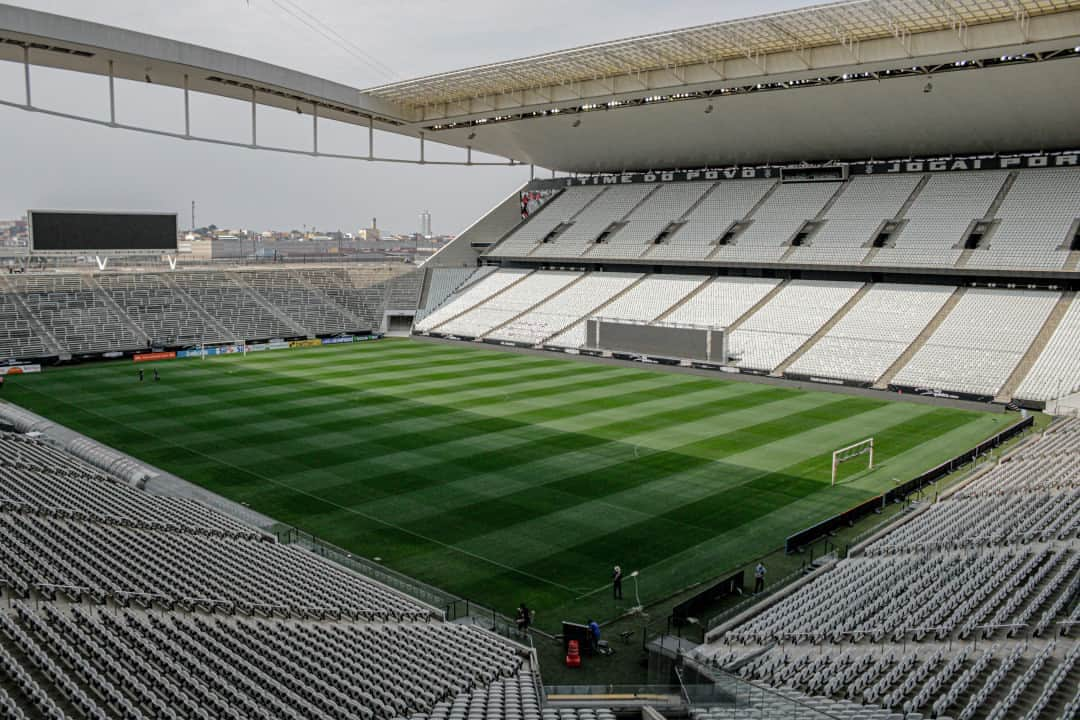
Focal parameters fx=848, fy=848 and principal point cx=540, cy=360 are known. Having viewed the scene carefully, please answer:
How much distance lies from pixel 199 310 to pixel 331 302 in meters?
9.41

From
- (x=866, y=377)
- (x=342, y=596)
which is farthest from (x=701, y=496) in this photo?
(x=866, y=377)

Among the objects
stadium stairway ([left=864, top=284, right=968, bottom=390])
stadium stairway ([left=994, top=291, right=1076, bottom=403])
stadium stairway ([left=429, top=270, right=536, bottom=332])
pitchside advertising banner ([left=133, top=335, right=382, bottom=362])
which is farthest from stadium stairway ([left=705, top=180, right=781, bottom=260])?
pitchside advertising banner ([left=133, top=335, right=382, bottom=362])

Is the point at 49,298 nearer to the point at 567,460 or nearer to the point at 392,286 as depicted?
the point at 392,286

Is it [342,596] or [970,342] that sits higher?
[970,342]

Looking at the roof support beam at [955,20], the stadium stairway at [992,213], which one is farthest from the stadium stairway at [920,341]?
the roof support beam at [955,20]

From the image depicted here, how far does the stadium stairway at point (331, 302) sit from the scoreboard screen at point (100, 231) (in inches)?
418

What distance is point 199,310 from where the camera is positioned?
176ft

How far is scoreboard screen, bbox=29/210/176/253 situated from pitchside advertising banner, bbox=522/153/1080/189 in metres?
29.1

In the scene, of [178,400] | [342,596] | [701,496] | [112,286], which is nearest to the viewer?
[342,596]

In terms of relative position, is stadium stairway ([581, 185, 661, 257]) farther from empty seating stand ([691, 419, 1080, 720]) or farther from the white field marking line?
empty seating stand ([691, 419, 1080, 720])

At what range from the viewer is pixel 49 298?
49312mm

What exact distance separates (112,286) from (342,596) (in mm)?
44825

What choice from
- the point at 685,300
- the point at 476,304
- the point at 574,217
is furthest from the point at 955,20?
the point at 476,304

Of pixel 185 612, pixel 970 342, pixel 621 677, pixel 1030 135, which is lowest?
pixel 621 677
